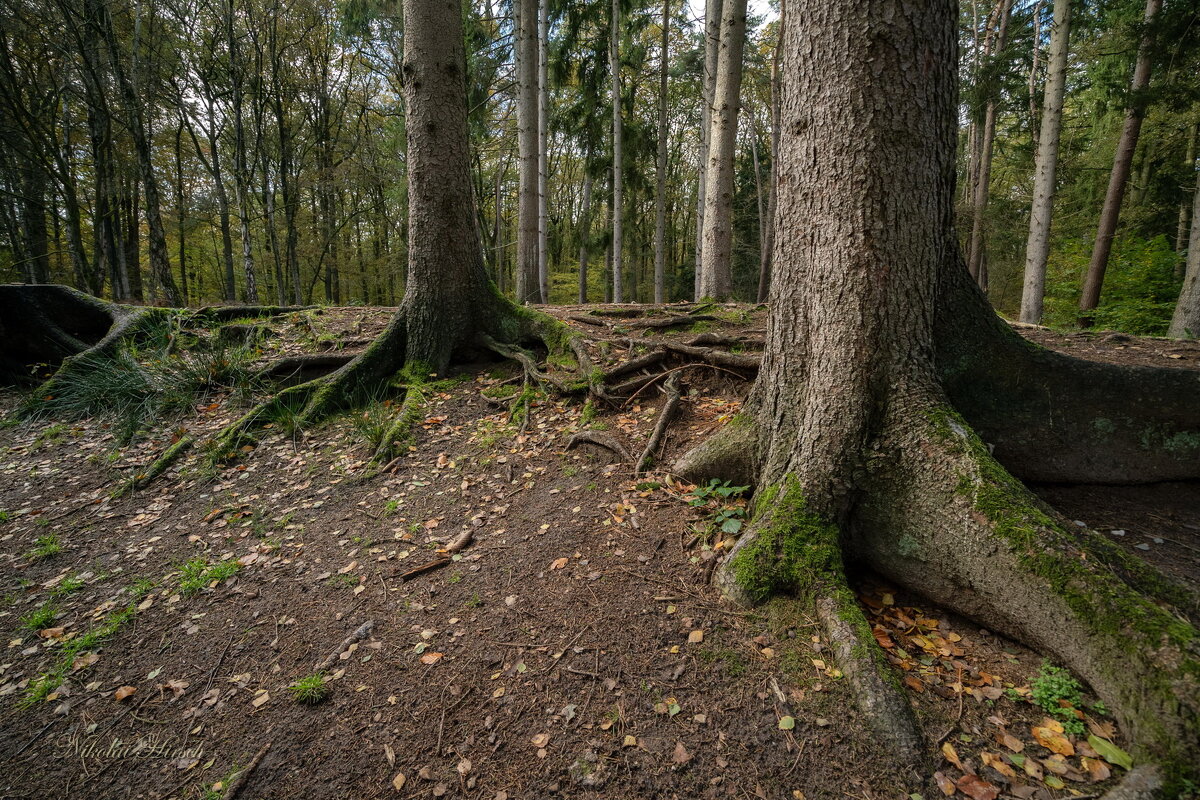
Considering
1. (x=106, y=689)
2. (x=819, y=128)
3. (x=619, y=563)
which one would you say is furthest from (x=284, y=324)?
(x=819, y=128)

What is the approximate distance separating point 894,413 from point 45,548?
20.7 ft

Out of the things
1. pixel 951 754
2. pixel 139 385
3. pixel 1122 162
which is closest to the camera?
pixel 951 754

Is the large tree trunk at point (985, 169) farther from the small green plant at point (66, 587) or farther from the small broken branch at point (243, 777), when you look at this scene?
the small green plant at point (66, 587)

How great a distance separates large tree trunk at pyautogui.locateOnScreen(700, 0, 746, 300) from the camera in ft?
23.8

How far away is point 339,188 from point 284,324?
1367cm

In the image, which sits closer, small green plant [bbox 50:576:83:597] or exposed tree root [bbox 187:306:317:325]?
small green plant [bbox 50:576:83:597]

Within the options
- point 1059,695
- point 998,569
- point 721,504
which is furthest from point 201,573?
point 1059,695

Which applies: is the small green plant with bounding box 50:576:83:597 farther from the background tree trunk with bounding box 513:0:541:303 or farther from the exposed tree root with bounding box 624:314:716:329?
the background tree trunk with bounding box 513:0:541:303

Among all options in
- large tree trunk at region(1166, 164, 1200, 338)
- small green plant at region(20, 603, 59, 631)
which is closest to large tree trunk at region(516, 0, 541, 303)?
small green plant at region(20, 603, 59, 631)

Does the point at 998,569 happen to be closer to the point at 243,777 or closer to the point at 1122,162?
the point at 243,777

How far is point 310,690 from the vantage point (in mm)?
2502

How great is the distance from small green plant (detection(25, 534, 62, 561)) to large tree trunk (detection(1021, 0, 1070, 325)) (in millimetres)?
14300

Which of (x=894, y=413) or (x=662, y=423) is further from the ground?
(x=894, y=413)

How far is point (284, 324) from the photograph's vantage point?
766 cm
